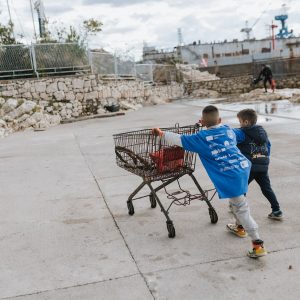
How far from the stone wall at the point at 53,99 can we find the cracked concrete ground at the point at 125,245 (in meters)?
8.74

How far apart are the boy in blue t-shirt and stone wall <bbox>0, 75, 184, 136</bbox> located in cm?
1129

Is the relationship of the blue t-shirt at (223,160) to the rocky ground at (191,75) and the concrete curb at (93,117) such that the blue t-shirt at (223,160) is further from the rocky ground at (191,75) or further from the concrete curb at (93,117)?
the rocky ground at (191,75)

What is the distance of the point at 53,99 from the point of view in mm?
18453

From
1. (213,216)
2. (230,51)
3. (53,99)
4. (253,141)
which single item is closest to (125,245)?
(213,216)

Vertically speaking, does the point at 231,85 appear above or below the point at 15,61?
below

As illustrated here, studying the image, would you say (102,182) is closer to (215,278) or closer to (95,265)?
(95,265)

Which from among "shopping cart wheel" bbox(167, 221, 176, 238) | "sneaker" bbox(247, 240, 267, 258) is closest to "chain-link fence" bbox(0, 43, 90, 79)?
"shopping cart wheel" bbox(167, 221, 176, 238)

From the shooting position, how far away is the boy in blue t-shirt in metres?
3.87

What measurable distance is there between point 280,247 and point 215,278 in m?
0.87

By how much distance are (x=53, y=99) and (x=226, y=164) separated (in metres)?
15.5

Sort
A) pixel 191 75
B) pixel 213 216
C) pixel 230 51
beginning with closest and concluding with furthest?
pixel 213 216, pixel 191 75, pixel 230 51

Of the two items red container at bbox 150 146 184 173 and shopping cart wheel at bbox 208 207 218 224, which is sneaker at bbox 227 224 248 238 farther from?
red container at bbox 150 146 184 173

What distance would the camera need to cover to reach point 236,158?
3.93 m

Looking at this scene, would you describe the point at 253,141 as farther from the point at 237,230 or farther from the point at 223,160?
the point at 237,230
